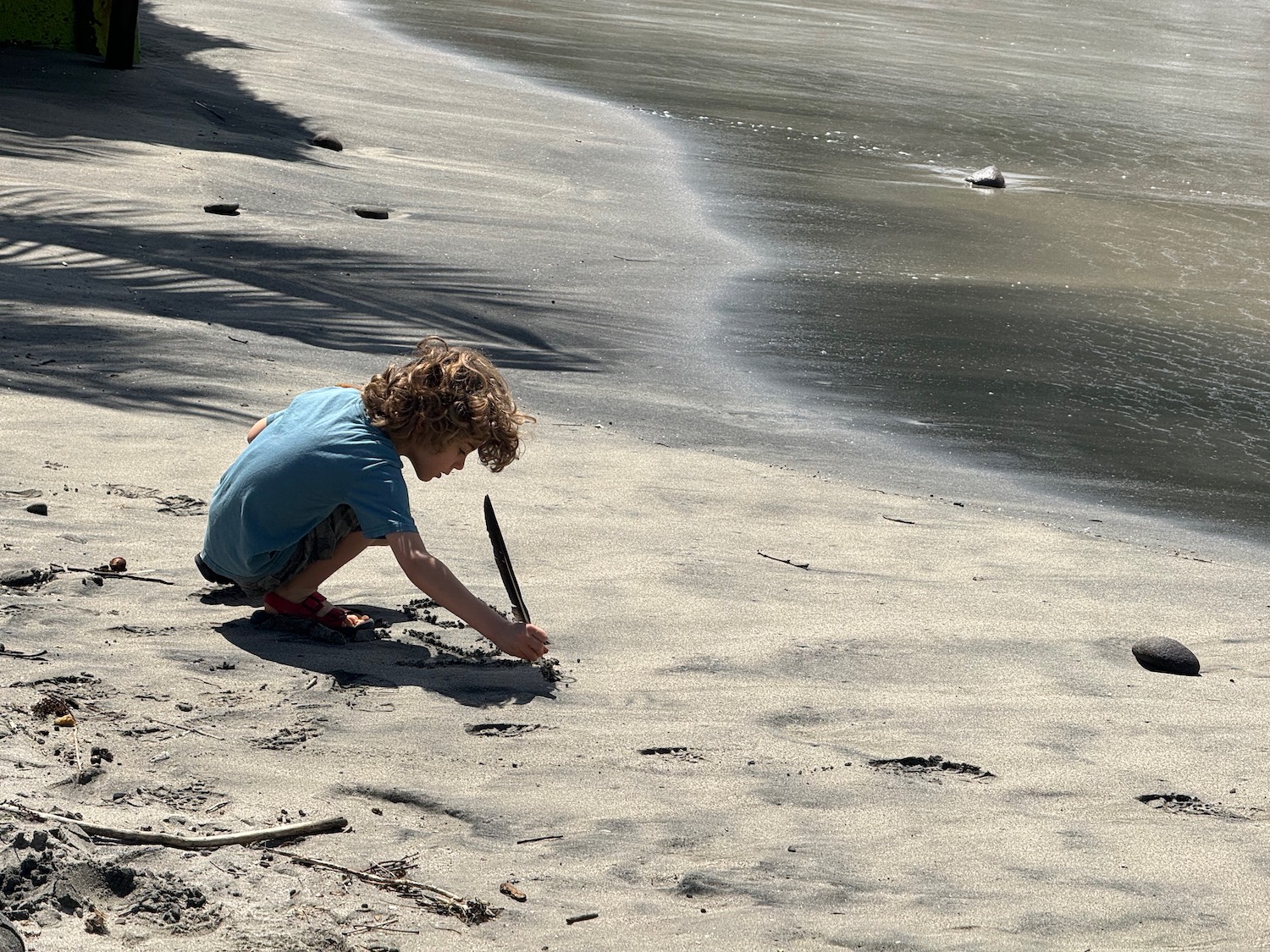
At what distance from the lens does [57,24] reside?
13914mm

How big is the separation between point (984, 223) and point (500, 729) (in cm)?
961

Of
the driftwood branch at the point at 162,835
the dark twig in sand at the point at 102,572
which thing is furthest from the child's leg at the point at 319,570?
the driftwood branch at the point at 162,835

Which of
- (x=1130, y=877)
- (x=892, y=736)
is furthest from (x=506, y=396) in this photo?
(x=1130, y=877)

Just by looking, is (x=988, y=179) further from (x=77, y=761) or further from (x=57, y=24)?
(x=77, y=761)

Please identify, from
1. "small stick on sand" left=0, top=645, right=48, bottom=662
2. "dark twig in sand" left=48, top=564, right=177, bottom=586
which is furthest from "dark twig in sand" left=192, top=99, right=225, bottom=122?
"small stick on sand" left=0, top=645, right=48, bottom=662

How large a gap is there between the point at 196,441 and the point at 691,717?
238 cm

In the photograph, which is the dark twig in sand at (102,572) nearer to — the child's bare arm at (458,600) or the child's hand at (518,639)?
the child's bare arm at (458,600)

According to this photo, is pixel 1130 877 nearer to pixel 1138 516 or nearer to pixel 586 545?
pixel 586 545

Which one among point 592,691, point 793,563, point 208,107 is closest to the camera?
point 592,691

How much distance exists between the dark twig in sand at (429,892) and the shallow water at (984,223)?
4460 mm

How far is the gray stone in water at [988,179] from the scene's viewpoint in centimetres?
1370

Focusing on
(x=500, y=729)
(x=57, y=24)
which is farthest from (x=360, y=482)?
(x=57, y=24)

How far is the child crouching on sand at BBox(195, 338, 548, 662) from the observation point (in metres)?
3.48

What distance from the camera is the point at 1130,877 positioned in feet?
9.64
